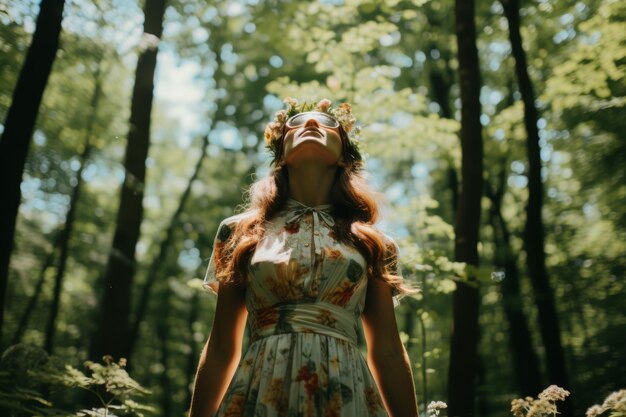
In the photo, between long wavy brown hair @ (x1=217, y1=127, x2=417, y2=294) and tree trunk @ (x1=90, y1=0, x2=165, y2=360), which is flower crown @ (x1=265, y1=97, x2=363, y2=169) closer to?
long wavy brown hair @ (x1=217, y1=127, x2=417, y2=294)

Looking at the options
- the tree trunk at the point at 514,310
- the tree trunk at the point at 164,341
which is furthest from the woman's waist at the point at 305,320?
the tree trunk at the point at 164,341

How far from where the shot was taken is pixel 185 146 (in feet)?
61.9

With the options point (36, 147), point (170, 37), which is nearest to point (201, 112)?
point (170, 37)

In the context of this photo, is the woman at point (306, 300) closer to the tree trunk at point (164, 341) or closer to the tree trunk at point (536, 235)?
the tree trunk at point (536, 235)

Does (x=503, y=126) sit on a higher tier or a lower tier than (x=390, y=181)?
lower

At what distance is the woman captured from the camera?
2273 millimetres

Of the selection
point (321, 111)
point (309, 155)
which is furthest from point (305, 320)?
point (321, 111)

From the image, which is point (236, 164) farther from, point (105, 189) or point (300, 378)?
point (300, 378)

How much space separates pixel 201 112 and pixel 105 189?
6.28 m

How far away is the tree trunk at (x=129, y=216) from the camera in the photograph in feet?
22.0

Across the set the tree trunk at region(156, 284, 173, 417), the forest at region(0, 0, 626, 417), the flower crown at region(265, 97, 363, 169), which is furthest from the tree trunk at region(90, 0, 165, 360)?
the tree trunk at region(156, 284, 173, 417)

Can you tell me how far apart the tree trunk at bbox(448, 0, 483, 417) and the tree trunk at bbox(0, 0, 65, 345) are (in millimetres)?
3678

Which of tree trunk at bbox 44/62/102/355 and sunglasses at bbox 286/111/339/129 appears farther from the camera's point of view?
tree trunk at bbox 44/62/102/355

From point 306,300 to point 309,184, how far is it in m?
0.77
